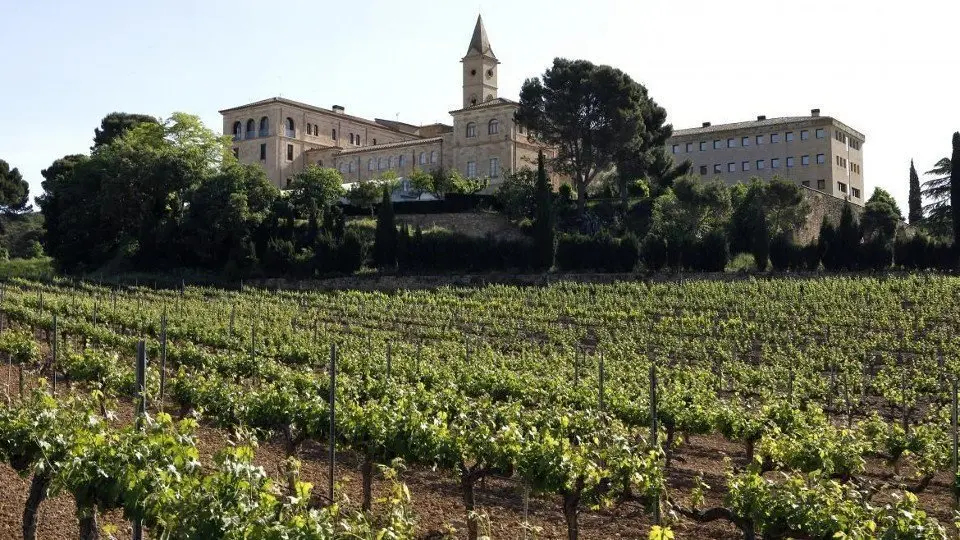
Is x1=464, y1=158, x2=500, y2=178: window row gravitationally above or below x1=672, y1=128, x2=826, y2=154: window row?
below

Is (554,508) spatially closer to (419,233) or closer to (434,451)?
(434,451)

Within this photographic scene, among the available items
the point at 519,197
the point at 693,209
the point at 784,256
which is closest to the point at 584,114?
the point at 519,197

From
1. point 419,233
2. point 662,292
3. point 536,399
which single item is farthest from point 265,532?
point 419,233

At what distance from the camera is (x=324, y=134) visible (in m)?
74.4

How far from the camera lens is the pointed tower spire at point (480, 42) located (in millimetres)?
70688

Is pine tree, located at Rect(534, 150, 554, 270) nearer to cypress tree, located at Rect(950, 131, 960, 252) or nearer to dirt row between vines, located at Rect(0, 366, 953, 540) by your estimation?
cypress tree, located at Rect(950, 131, 960, 252)

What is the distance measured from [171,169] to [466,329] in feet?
74.6

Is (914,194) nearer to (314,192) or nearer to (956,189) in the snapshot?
(956,189)

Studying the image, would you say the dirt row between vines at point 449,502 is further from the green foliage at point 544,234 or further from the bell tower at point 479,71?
the bell tower at point 479,71

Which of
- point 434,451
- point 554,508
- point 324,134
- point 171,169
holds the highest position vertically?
point 324,134

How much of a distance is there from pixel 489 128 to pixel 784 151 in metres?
19.6

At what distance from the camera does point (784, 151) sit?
6575 cm

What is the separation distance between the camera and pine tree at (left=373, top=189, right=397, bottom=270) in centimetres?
4406

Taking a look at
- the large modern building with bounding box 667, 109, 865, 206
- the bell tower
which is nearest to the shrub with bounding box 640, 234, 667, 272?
the large modern building with bounding box 667, 109, 865, 206
